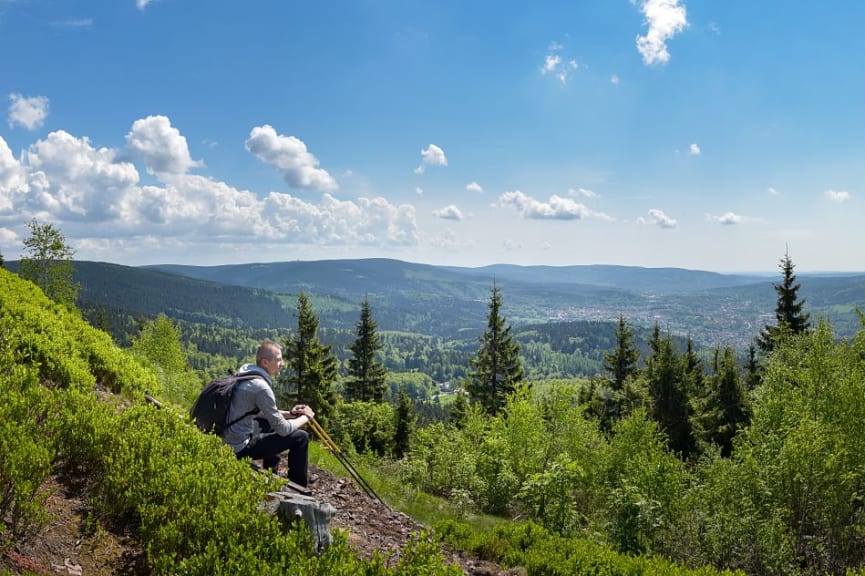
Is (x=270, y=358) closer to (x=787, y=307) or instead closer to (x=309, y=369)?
(x=309, y=369)

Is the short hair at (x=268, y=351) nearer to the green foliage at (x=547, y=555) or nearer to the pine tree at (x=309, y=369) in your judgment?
the green foliage at (x=547, y=555)

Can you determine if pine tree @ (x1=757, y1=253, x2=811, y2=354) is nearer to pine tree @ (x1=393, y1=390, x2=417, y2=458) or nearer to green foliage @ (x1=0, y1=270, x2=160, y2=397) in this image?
pine tree @ (x1=393, y1=390, x2=417, y2=458)

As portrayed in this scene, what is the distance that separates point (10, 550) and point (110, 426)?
1.77m

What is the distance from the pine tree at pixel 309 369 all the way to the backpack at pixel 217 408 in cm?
3652

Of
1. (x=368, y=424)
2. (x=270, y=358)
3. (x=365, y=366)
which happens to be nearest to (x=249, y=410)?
(x=270, y=358)

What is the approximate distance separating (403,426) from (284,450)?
41.8 metres

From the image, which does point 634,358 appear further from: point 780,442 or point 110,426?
point 110,426

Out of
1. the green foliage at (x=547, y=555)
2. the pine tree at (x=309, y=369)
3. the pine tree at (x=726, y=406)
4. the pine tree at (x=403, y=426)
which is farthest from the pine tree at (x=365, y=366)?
the green foliage at (x=547, y=555)

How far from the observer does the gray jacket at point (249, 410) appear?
7582 mm

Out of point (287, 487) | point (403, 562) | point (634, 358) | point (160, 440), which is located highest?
point (160, 440)

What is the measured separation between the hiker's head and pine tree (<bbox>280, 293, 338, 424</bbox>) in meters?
36.3

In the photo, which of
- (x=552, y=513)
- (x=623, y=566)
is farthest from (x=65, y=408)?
(x=552, y=513)

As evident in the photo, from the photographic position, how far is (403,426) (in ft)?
159

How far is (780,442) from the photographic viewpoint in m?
17.9
